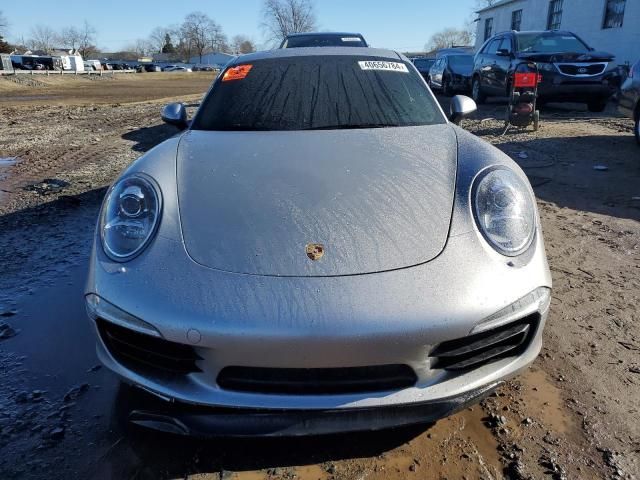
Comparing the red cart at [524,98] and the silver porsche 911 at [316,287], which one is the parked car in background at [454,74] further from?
the silver porsche 911 at [316,287]

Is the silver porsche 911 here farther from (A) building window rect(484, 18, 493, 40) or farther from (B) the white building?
(A) building window rect(484, 18, 493, 40)

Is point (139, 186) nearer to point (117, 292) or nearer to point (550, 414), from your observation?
point (117, 292)

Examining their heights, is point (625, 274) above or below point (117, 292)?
below

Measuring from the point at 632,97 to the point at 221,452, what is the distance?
23.9 ft

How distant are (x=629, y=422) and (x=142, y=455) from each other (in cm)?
187

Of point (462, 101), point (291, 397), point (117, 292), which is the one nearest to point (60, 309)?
point (117, 292)

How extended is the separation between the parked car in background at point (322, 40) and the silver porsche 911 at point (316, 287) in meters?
6.24

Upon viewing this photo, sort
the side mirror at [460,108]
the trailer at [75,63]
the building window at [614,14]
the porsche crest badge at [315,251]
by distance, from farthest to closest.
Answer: the trailer at [75,63], the building window at [614,14], the side mirror at [460,108], the porsche crest badge at [315,251]

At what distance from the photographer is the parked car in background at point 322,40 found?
7.95 meters

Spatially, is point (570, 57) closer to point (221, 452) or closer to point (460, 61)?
point (460, 61)

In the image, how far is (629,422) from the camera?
6.43 ft

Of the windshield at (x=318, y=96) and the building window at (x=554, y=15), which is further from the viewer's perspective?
the building window at (x=554, y=15)

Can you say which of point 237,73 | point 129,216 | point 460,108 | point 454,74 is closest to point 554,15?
point 454,74

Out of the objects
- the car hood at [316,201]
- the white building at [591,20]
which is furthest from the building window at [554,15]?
the car hood at [316,201]
